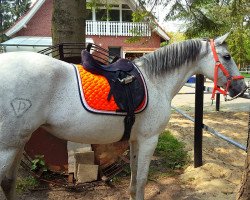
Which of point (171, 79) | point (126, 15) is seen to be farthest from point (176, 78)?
point (126, 15)

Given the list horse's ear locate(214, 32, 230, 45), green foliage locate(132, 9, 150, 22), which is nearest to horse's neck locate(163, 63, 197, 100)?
horse's ear locate(214, 32, 230, 45)

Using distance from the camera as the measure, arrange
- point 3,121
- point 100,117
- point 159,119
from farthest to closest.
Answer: point 159,119 → point 100,117 → point 3,121

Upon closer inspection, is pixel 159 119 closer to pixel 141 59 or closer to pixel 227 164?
pixel 141 59

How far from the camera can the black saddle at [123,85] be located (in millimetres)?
2521

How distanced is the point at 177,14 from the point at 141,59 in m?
5.00

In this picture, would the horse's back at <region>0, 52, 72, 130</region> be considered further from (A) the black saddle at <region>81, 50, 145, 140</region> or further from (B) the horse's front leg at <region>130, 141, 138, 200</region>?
(B) the horse's front leg at <region>130, 141, 138, 200</region>

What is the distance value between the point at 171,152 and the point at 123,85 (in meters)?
2.70

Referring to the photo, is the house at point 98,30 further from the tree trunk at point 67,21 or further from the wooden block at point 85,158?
the wooden block at point 85,158

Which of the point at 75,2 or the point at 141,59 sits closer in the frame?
the point at 141,59

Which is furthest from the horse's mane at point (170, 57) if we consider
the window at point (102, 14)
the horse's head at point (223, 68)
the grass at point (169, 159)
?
the window at point (102, 14)

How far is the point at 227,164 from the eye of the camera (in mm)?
4352

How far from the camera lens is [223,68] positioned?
9.29 ft

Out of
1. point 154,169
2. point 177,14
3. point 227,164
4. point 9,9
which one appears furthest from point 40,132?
point 9,9

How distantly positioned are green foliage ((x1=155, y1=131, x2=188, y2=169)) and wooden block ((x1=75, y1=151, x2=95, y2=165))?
1.20m
